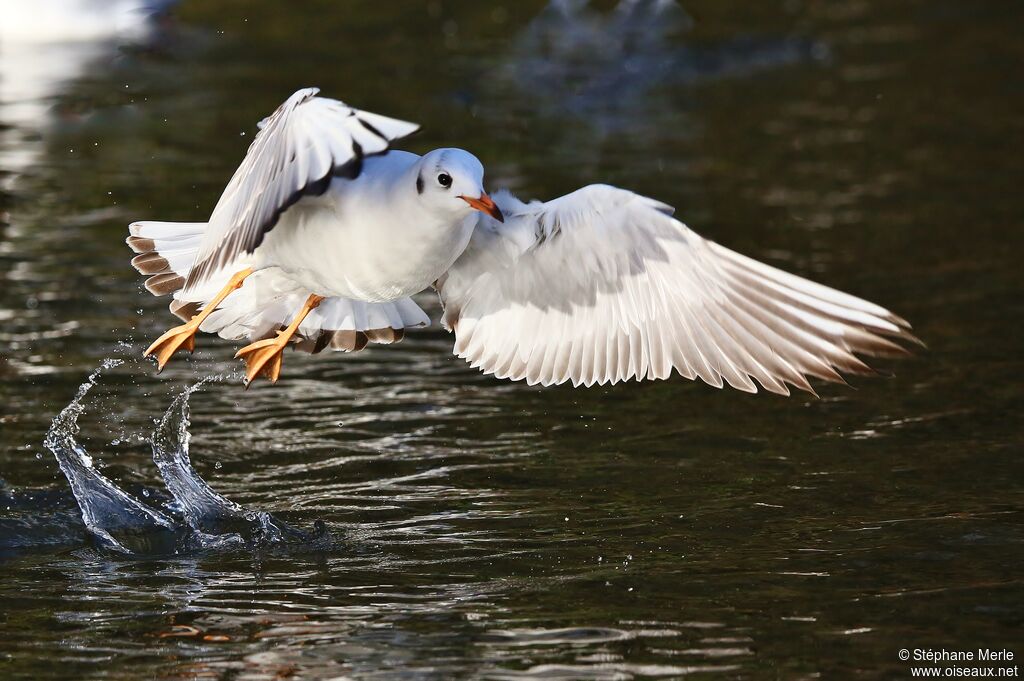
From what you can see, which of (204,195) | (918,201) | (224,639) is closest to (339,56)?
(204,195)

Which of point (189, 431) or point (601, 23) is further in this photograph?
point (601, 23)

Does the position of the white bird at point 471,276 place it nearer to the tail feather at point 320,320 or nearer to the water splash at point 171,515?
the tail feather at point 320,320

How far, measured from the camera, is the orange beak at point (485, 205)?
556 centimetres

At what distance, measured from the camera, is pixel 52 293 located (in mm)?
9266

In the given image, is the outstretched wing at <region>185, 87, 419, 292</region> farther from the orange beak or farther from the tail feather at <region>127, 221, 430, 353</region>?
the tail feather at <region>127, 221, 430, 353</region>

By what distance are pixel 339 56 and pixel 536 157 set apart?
13.1ft

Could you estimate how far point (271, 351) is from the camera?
6812 mm

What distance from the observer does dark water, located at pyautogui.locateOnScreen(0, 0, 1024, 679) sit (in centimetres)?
541

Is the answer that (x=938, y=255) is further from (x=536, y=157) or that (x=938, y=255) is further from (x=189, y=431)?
(x=189, y=431)

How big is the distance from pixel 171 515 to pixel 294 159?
186cm

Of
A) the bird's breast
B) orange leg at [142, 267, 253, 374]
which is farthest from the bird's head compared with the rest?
orange leg at [142, 267, 253, 374]

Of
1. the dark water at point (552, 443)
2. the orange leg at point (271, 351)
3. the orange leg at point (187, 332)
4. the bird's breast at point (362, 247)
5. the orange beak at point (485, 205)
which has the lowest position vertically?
the dark water at point (552, 443)

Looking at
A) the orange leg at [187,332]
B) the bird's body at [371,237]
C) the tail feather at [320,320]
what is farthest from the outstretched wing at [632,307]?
the orange leg at [187,332]

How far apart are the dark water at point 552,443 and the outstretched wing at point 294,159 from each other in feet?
4.07
